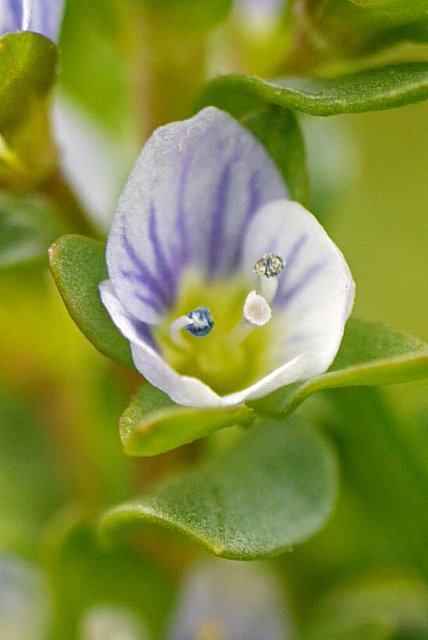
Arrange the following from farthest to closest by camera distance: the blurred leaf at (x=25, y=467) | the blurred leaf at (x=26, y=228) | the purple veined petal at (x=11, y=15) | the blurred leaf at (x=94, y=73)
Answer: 1. the blurred leaf at (x=25, y=467)
2. the blurred leaf at (x=94, y=73)
3. the blurred leaf at (x=26, y=228)
4. the purple veined petal at (x=11, y=15)

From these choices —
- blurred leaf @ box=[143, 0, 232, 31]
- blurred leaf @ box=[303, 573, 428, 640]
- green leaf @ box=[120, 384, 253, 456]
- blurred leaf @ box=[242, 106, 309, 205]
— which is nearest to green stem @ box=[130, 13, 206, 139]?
blurred leaf @ box=[143, 0, 232, 31]

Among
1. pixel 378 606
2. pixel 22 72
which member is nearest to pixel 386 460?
pixel 378 606

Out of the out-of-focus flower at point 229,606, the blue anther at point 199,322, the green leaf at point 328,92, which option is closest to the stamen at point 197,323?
the blue anther at point 199,322

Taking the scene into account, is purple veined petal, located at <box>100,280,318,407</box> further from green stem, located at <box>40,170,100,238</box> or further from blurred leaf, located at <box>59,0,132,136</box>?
blurred leaf, located at <box>59,0,132,136</box>

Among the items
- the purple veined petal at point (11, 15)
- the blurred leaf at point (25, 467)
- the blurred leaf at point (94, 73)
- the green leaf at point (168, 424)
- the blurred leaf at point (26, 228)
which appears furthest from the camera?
the blurred leaf at point (25, 467)

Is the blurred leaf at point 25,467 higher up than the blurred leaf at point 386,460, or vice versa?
the blurred leaf at point 386,460

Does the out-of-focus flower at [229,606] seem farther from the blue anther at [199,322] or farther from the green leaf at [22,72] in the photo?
the green leaf at [22,72]

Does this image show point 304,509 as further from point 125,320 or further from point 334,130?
point 334,130
